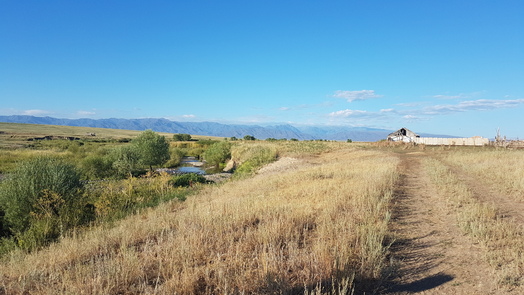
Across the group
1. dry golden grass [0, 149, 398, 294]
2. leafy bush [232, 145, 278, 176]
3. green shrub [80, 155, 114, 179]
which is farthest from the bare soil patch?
green shrub [80, 155, 114, 179]

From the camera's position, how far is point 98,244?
662cm

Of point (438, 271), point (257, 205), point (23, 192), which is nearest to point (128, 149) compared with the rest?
point (23, 192)

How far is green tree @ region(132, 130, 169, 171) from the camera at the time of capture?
127 feet

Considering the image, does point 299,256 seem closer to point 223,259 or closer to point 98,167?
point 223,259

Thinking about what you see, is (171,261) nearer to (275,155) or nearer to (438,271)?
(438,271)

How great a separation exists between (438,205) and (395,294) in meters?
6.97

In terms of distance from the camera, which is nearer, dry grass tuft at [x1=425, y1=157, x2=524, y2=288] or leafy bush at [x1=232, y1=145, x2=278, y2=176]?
dry grass tuft at [x1=425, y1=157, x2=524, y2=288]

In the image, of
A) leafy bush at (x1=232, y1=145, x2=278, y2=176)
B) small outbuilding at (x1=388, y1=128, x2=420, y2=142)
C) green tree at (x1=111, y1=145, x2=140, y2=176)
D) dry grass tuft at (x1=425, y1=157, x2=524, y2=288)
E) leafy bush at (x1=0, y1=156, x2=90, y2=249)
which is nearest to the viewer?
dry grass tuft at (x1=425, y1=157, x2=524, y2=288)

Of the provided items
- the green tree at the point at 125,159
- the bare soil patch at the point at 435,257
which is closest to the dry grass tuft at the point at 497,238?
the bare soil patch at the point at 435,257

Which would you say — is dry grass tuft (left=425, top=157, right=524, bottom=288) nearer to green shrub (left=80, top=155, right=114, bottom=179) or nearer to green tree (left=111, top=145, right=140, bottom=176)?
green tree (left=111, top=145, right=140, bottom=176)

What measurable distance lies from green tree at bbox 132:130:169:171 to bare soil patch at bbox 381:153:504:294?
35.5m

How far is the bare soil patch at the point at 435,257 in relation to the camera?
4613 mm

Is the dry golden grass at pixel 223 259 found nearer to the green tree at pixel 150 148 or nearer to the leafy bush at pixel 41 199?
the leafy bush at pixel 41 199

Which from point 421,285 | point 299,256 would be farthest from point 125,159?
point 421,285
